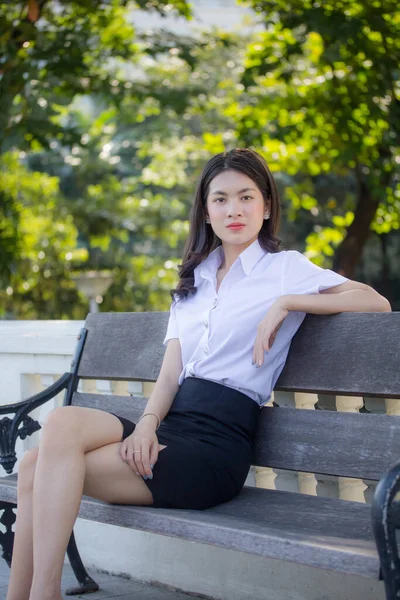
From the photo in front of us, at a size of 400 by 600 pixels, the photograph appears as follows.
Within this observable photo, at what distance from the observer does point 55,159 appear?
22141 mm

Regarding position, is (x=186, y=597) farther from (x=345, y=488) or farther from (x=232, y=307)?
(x=232, y=307)

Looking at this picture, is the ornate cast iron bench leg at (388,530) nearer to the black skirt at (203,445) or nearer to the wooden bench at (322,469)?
the wooden bench at (322,469)

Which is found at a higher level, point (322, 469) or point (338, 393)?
point (338, 393)

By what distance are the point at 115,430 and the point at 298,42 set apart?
7.17 metres

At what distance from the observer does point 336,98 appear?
32.1 ft

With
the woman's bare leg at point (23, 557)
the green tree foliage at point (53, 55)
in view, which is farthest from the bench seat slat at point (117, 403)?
the green tree foliage at point (53, 55)

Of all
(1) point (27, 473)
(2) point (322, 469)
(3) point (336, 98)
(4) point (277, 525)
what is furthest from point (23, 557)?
(3) point (336, 98)

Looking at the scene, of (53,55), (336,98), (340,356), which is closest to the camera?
(340,356)

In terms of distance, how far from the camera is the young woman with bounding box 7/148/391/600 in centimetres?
274

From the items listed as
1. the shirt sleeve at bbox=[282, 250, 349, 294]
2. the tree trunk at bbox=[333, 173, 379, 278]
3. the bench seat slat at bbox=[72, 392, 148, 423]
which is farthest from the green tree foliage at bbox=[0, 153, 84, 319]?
the shirt sleeve at bbox=[282, 250, 349, 294]

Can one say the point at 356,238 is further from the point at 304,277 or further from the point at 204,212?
the point at 304,277

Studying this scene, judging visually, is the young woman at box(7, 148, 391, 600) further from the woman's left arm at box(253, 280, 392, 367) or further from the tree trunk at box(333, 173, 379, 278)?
the tree trunk at box(333, 173, 379, 278)

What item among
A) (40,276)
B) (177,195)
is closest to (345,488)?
(40,276)

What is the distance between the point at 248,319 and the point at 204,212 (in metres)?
0.50
